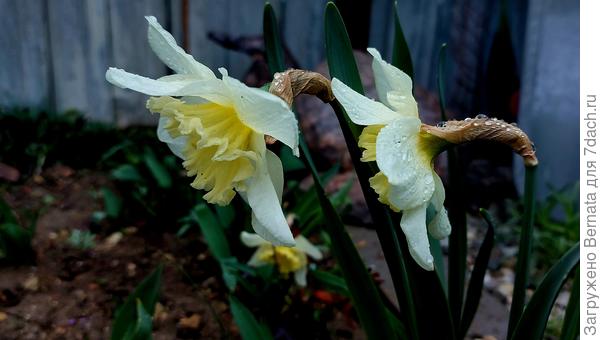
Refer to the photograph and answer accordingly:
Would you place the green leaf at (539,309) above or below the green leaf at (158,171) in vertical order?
above

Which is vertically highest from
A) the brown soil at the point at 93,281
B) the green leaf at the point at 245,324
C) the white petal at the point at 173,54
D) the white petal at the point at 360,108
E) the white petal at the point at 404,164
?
the white petal at the point at 173,54

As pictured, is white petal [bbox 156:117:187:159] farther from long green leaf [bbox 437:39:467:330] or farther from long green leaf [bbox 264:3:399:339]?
long green leaf [bbox 437:39:467:330]

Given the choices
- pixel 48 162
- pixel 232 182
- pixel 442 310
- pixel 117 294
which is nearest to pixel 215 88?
pixel 232 182

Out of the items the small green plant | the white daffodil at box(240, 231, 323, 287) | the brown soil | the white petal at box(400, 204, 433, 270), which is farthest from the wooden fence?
the white petal at box(400, 204, 433, 270)

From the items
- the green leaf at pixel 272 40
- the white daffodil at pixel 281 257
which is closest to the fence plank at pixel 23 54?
the white daffodil at pixel 281 257

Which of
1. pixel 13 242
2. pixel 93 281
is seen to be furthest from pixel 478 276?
pixel 13 242

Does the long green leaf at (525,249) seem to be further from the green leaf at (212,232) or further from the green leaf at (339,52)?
the green leaf at (212,232)

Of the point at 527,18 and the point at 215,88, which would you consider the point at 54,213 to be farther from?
the point at 527,18
